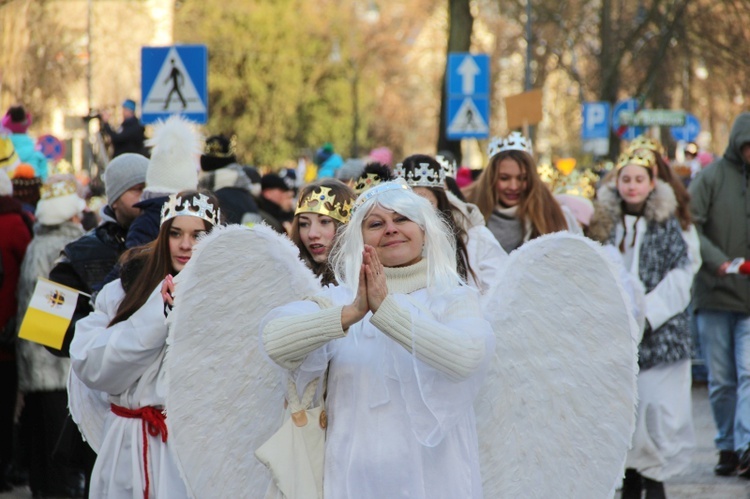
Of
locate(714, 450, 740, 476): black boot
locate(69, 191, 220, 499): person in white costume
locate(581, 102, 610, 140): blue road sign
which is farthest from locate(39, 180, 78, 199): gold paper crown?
locate(581, 102, 610, 140): blue road sign

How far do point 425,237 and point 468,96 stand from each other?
39.5ft

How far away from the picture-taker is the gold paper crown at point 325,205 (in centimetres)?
591

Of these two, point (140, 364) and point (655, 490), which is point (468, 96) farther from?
point (140, 364)

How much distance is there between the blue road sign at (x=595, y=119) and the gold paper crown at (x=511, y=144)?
67.2ft

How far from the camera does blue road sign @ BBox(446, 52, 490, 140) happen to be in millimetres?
16016

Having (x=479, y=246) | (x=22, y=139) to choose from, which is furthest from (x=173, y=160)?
(x=22, y=139)

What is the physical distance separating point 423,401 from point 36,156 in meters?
10.9

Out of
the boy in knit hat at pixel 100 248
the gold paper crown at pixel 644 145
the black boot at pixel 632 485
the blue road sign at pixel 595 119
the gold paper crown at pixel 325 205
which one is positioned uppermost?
the blue road sign at pixel 595 119

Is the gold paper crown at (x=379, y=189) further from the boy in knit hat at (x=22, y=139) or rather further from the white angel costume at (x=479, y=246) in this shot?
the boy in knit hat at (x=22, y=139)

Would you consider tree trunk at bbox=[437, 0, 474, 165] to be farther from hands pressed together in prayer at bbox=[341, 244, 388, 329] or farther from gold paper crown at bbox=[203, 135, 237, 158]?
hands pressed together in prayer at bbox=[341, 244, 388, 329]

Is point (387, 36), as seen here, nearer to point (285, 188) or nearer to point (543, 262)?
point (285, 188)

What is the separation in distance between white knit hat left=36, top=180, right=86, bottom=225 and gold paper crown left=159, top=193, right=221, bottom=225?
11.8 feet

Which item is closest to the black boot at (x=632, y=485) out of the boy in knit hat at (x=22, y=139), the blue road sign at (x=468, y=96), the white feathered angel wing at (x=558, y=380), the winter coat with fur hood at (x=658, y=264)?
the winter coat with fur hood at (x=658, y=264)

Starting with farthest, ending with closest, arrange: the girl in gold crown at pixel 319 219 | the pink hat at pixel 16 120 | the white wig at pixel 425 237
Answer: the pink hat at pixel 16 120 < the girl in gold crown at pixel 319 219 < the white wig at pixel 425 237
